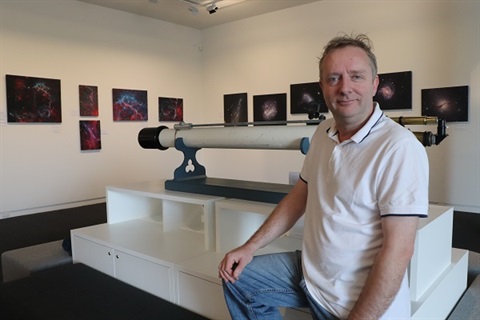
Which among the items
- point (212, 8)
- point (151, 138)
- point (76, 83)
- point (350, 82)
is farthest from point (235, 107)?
point (350, 82)

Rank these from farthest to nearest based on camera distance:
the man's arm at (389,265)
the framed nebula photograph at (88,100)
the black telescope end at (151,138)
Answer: the framed nebula photograph at (88,100) < the black telescope end at (151,138) < the man's arm at (389,265)

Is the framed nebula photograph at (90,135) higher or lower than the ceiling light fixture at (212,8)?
lower

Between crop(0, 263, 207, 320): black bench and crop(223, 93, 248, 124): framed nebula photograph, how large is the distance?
4.82m

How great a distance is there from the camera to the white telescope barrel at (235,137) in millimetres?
1940

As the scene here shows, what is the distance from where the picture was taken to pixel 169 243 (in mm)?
2180

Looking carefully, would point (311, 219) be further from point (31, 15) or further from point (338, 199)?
point (31, 15)

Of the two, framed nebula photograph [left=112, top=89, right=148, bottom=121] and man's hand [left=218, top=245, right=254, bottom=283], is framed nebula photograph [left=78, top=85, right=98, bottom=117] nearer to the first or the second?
framed nebula photograph [left=112, top=89, right=148, bottom=121]

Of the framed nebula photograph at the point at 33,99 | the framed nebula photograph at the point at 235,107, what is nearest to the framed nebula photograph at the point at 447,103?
the framed nebula photograph at the point at 235,107

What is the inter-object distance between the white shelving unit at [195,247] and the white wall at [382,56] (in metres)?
3.16

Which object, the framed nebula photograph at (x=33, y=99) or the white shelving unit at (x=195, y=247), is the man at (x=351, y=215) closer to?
the white shelving unit at (x=195, y=247)

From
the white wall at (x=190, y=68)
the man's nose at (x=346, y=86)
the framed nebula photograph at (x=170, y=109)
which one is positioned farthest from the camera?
the framed nebula photograph at (x=170, y=109)

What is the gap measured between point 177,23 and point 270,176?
313 centimetres

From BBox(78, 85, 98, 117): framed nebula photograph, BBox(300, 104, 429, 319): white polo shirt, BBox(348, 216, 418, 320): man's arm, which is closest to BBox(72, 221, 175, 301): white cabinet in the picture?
BBox(300, 104, 429, 319): white polo shirt

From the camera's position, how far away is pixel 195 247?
6.86ft
